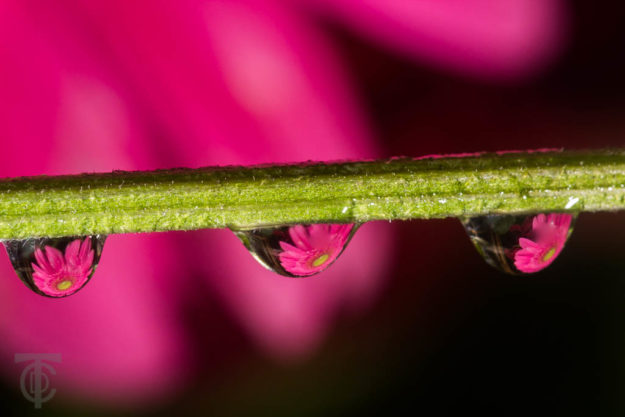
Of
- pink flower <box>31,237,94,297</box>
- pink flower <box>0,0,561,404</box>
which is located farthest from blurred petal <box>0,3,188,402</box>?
pink flower <box>31,237,94,297</box>

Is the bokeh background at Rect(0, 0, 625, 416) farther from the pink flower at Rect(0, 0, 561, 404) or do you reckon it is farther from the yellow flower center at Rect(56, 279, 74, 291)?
the yellow flower center at Rect(56, 279, 74, 291)

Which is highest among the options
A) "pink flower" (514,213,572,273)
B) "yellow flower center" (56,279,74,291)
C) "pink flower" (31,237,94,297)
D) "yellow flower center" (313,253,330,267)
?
"pink flower" (31,237,94,297)

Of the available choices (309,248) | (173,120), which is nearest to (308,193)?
(309,248)

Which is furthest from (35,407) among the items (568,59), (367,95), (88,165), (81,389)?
(568,59)

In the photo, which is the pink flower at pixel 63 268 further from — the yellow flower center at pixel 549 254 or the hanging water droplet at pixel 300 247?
the yellow flower center at pixel 549 254

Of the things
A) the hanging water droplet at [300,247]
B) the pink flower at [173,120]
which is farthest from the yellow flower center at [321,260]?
the pink flower at [173,120]

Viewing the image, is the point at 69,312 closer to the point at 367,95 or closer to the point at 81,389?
the point at 81,389
